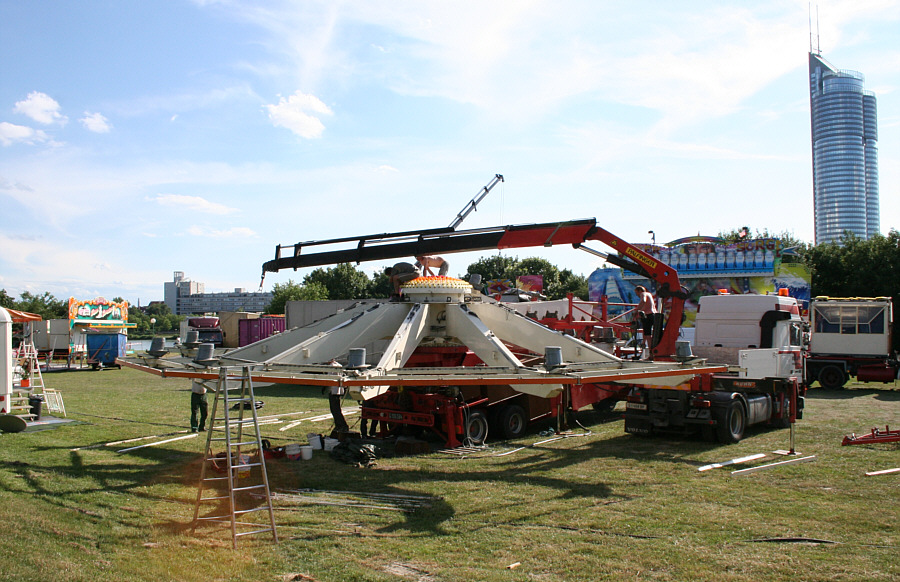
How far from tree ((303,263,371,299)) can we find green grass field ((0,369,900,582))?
59929 mm

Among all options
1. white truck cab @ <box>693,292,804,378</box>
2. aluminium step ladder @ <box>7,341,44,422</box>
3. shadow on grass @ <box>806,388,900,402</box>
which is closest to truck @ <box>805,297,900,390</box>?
shadow on grass @ <box>806,388,900,402</box>

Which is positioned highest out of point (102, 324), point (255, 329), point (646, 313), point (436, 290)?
point (436, 290)

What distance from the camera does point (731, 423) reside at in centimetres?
1316

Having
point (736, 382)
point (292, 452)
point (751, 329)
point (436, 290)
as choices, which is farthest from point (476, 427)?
point (751, 329)

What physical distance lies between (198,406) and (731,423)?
1207 centimetres

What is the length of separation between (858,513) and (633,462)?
387cm

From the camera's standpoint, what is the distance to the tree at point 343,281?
73.6m

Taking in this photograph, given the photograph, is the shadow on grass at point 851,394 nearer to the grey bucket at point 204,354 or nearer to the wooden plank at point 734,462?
the wooden plank at point 734,462

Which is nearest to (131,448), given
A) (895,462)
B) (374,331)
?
(374,331)

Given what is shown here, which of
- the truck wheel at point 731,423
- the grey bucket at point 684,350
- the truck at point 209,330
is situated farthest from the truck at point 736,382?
the truck at point 209,330

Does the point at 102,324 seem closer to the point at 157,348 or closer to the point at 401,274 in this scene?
the point at 401,274

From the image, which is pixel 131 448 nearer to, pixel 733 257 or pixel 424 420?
pixel 424 420

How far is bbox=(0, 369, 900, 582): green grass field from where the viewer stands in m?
6.31

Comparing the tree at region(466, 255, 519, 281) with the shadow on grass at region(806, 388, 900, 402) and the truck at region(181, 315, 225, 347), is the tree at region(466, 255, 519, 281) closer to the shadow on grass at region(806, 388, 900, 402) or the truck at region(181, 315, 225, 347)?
the truck at region(181, 315, 225, 347)
